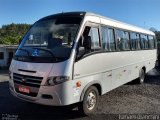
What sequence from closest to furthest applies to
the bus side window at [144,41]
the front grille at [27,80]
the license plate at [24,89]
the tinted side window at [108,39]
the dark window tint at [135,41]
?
the front grille at [27,80] < the license plate at [24,89] < the tinted side window at [108,39] < the dark window tint at [135,41] < the bus side window at [144,41]

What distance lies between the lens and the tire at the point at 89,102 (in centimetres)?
613

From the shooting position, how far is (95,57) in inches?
253

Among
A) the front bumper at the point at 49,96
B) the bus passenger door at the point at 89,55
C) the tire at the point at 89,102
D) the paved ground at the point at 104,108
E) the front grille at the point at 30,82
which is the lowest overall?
the paved ground at the point at 104,108

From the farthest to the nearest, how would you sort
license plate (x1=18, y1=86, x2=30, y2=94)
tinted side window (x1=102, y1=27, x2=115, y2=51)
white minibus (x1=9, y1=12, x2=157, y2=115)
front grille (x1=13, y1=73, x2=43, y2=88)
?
tinted side window (x1=102, y1=27, x2=115, y2=51)
license plate (x1=18, y1=86, x2=30, y2=94)
front grille (x1=13, y1=73, x2=43, y2=88)
white minibus (x1=9, y1=12, x2=157, y2=115)

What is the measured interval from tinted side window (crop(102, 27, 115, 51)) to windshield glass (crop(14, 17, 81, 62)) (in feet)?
4.21

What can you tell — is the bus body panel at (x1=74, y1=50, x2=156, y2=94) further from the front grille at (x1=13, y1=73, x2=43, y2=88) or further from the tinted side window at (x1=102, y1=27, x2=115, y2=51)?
the front grille at (x1=13, y1=73, x2=43, y2=88)

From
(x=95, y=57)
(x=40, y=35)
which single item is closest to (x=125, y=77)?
(x=95, y=57)

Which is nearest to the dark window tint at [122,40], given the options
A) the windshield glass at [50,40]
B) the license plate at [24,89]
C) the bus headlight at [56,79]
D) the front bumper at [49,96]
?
the windshield glass at [50,40]

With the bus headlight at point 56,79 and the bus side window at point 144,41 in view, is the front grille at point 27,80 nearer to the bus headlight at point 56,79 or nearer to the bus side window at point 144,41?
the bus headlight at point 56,79

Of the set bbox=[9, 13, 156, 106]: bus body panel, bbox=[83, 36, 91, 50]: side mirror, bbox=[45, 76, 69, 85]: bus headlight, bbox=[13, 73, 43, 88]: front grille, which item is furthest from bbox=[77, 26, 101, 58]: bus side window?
bbox=[13, 73, 43, 88]: front grille

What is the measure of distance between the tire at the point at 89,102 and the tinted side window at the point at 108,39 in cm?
150

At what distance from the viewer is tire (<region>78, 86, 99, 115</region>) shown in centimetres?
613

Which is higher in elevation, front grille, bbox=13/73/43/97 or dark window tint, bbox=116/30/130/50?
dark window tint, bbox=116/30/130/50

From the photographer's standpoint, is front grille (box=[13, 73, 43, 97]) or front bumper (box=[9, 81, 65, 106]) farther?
front grille (box=[13, 73, 43, 97])
